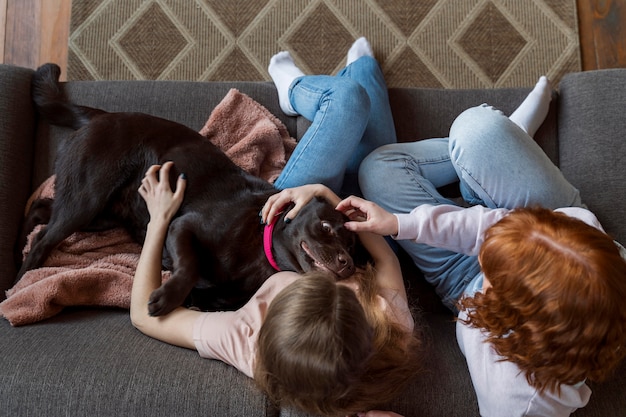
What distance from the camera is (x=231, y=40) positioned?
2.12 meters

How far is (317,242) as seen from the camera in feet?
4.38

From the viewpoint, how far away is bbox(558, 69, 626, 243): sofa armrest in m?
1.58

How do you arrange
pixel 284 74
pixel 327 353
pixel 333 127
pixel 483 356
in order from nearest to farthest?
pixel 327 353 → pixel 483 356 → pixel 333 127 → pixel 284 74

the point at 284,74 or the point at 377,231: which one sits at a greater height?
the point at 284,74

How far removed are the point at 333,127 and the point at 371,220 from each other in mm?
363

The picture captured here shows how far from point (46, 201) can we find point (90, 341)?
0.55 metres

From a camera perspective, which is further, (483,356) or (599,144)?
(599,144)

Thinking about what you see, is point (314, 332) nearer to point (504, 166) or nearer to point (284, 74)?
point (504, 166)

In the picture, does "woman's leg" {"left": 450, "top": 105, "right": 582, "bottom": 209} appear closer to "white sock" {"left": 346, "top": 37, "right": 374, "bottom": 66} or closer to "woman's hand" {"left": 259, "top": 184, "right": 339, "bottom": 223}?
"woman's hand" {"left": 259, "top": 184, "right": 339, "bottom": 223}

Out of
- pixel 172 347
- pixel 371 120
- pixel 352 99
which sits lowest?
pixel 172 347

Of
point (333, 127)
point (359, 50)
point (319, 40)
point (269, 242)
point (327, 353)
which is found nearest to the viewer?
point (327, 353)

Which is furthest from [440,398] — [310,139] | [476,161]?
[310,139]

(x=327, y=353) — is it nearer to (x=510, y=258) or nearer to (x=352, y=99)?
(x=510, y=258)

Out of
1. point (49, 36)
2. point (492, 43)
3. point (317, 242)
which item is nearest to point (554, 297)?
point (317, 242)
